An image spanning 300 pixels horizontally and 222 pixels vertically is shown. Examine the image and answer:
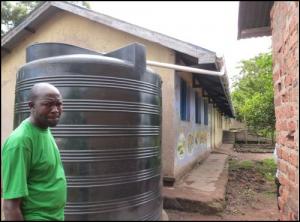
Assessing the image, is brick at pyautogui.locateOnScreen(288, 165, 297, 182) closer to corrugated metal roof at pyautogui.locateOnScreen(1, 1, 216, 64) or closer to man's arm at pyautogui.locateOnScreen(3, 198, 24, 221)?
man's arm at pyautogui.locateOnScreen(3, 198, 24, 221)

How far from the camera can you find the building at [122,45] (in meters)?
6.29

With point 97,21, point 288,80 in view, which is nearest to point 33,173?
point 288,80

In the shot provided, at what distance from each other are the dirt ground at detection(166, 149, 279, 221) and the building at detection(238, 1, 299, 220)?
1998mm

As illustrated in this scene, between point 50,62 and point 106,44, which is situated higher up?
point 106,44

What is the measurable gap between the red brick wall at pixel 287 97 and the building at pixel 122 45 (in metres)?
→ 2.98

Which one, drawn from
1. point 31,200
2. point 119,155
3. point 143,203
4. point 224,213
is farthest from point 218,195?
point 31,200

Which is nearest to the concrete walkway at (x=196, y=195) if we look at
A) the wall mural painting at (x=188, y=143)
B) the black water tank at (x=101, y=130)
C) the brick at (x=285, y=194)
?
the wall mural painting at (x=188, y=143)

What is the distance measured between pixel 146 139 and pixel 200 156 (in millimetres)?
6522

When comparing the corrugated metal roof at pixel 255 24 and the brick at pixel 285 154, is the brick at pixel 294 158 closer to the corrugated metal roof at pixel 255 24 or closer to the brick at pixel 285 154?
the brick at pixel 285 154

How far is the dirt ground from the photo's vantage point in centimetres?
500

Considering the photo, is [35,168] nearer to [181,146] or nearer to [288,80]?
[288,80]

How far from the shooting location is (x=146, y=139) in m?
4.23

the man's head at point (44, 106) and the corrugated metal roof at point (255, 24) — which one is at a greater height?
the corrugated metal roof at point (255, 24)

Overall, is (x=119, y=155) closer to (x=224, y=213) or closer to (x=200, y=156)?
(x=224, y=213)
